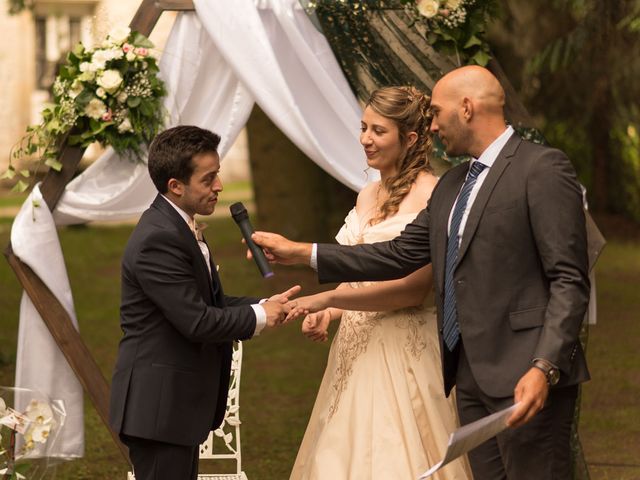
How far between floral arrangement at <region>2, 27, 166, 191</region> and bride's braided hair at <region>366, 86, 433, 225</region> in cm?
149

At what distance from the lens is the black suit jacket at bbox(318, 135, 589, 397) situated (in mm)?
3957

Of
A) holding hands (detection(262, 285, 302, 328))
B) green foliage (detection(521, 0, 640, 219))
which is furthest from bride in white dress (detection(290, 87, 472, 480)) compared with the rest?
green foliage (detection(521, 0, 640, 219))

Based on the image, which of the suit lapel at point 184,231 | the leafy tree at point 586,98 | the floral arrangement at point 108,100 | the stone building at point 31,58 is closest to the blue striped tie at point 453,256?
the suit lapel at point 184,231

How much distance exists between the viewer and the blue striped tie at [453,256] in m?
4.30

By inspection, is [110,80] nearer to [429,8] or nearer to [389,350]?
[429,8]

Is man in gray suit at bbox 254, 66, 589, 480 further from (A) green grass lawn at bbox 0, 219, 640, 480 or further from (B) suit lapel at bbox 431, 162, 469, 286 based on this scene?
(A) green grass lawn at bbox 0, 219, 640, 480

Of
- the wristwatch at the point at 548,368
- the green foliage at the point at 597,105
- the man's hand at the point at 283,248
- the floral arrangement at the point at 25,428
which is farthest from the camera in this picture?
the green foliage at the point at 597,105

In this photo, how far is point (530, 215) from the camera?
159 inches

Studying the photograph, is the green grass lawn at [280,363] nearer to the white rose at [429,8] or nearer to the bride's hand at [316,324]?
the bride's hand at [316,324]

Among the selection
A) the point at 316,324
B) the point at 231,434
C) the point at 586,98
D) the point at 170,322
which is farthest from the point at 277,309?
the point at 586,98

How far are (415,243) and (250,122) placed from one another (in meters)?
9.33

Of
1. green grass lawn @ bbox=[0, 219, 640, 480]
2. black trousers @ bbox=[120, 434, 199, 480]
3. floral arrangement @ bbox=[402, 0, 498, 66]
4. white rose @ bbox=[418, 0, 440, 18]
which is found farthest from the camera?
green grass lawn @ bbox=[0, 219, 640, 480]

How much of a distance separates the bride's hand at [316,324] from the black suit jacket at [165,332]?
0.82 meters

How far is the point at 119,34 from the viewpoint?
6.02m
